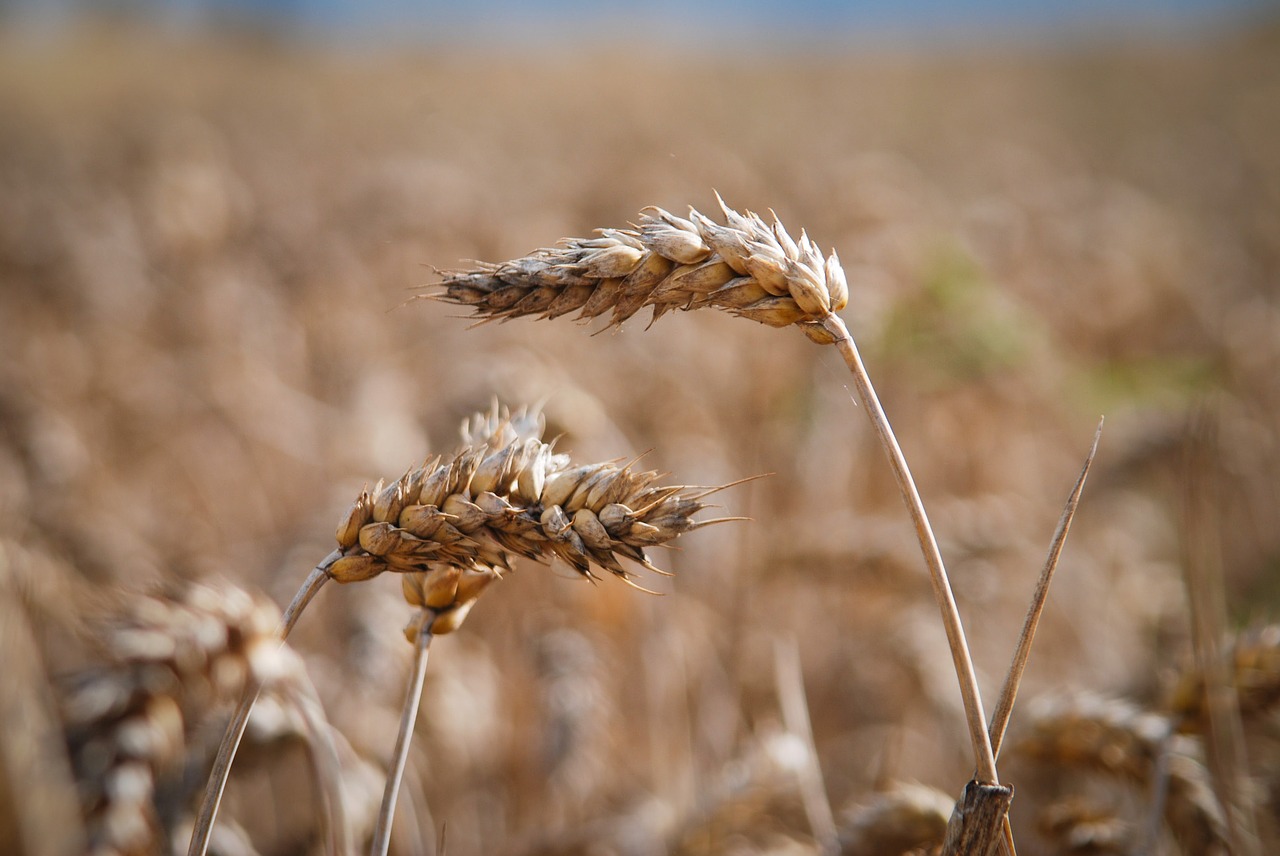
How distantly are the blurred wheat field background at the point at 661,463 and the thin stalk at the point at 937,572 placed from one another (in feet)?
0.81

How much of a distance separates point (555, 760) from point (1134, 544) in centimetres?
322

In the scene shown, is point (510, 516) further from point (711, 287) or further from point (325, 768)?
point (325, 768)

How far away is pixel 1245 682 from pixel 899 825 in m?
0.66

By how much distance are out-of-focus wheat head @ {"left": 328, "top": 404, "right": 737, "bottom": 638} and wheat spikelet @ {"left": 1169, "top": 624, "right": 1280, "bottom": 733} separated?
3.39 ft

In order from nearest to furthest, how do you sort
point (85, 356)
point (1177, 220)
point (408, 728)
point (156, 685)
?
1. point (408, 728)
2. point (156, 685)
3. point (85, 356)
4. point (1177, 220)

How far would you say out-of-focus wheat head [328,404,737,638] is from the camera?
0.84 meters

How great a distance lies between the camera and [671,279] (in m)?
0.85

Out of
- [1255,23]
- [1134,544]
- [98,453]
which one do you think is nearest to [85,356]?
[98,453]

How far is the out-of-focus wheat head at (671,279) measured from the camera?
84 cm

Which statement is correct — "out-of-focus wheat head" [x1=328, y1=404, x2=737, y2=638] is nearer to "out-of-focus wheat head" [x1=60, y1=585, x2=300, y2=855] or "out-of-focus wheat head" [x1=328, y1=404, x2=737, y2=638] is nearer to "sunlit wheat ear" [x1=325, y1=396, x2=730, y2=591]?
"sunlit wheat ear" [x1=325, y1=396, x2=730, y2=591]

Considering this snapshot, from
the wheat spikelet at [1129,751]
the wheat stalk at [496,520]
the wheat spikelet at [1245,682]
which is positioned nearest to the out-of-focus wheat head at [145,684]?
the wheat stalk at [496,520]

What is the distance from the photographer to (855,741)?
290 cm

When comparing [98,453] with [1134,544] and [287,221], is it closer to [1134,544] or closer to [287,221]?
[287,221]

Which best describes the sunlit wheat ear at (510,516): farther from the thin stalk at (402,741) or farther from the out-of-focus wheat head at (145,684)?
Result: the out-of-focus wheat head at (145,684)
